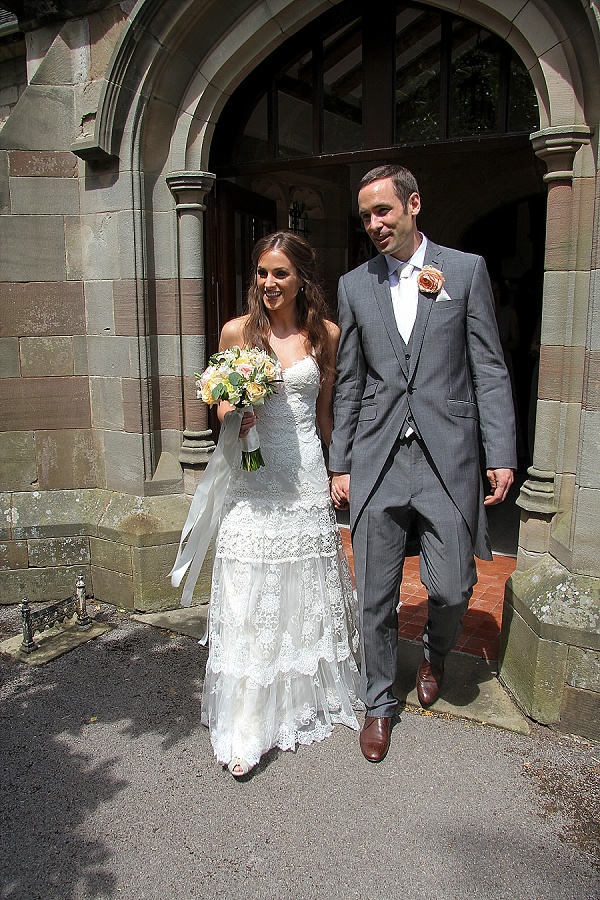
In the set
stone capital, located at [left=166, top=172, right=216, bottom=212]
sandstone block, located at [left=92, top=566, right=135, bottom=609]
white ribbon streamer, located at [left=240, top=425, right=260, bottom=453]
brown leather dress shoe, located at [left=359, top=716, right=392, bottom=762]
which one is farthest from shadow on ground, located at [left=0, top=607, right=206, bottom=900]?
stone capital, located at [left=166, top=172, right=216, bottom=212]

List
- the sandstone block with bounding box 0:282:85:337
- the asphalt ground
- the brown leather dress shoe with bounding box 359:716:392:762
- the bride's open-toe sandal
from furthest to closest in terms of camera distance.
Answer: the sandstone block with bounding box 0:282:85:337, the brown leather dress shoe with bounding box 359:716:392:762, the bride's open-toe sandal, the asphalt ground

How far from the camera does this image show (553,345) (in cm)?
344

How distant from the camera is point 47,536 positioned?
4902mm

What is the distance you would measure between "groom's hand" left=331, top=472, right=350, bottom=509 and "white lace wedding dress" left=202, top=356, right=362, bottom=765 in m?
0.07

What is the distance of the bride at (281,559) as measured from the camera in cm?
317

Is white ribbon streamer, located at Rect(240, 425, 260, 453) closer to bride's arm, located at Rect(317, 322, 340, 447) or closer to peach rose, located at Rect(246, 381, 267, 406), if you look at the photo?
peach rose, located at Rect(246, 381, 267, 406)

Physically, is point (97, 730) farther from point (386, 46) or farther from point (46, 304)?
point (386, 46)

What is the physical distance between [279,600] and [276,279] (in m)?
1.43

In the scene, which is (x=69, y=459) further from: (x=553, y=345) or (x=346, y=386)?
(x=553, y=345)

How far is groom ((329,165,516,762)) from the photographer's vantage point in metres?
2.98

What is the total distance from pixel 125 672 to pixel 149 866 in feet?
4.94

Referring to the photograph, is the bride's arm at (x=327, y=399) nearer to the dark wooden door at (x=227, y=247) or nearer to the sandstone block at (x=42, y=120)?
the dark wooden door at (x=227, y=247)

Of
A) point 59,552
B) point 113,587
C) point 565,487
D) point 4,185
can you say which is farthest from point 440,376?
point 4,185

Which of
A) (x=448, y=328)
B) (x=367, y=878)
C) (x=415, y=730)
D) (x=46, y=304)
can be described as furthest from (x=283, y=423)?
(x=46, y=304)
